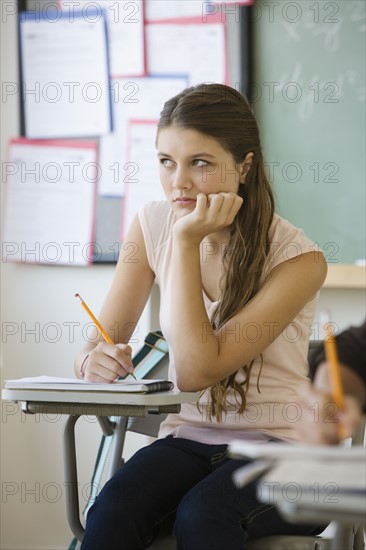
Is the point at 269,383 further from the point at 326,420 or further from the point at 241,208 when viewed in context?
the point at 326,420

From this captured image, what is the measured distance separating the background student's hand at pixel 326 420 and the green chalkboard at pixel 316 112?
1.65 m

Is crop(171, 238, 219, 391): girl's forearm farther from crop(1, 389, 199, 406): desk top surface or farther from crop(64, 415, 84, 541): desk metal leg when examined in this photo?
crop(64, 415, 84, 541): desk metal leg

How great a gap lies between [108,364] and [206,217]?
1.11ft

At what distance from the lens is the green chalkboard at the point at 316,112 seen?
2541mm

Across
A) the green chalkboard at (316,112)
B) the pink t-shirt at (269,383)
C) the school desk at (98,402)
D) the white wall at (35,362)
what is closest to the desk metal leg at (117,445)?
the pink t-shirt at (269,383)

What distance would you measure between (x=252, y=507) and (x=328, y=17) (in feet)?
5.25

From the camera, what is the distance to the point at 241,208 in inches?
73.1

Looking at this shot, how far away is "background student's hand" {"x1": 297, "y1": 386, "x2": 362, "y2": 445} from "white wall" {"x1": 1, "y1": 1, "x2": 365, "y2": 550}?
1796 mm

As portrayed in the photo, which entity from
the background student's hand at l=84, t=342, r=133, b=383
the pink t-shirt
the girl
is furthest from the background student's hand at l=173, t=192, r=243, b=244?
the background student's hand at l=84, t=342, r=133, b=383

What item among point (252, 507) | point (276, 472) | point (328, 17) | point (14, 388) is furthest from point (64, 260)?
point (276, 472)

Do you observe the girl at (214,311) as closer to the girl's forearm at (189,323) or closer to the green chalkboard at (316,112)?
the girl's forearm at (189,323)

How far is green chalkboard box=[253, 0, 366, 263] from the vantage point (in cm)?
254

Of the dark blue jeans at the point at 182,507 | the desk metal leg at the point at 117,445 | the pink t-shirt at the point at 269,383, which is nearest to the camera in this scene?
the dark blue jeans at the point at 182,507

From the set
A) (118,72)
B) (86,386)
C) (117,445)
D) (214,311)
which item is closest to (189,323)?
(214,311)
